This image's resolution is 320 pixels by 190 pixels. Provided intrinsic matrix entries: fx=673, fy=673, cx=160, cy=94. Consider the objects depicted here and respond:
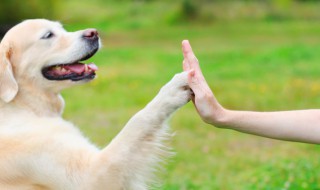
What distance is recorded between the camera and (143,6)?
118 ft

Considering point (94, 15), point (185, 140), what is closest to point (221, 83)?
point (185, 140)

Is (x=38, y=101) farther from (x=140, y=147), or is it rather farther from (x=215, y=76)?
(x=215, y=76)

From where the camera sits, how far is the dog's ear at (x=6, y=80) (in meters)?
4.41

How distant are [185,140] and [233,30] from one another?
60.7ft

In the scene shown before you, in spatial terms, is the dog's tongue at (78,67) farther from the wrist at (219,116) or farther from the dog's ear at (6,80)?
the wrist at (219,116)

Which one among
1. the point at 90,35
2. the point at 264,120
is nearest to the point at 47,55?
the point at 90,35

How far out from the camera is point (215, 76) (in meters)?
14.0

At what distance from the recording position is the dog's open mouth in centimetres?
462

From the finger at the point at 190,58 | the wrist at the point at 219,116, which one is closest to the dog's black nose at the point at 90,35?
the finger at the point at 190,58

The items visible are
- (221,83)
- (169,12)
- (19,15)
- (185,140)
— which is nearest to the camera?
(185,140)

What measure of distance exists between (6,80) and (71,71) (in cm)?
48

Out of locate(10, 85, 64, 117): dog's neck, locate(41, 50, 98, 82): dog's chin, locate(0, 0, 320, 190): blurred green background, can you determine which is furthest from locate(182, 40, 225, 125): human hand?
locate(0, 0, 320, 190): blurred green background

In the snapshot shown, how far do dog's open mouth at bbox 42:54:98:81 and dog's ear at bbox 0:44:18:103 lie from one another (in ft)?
0.86

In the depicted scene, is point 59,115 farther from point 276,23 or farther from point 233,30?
point 276,23
